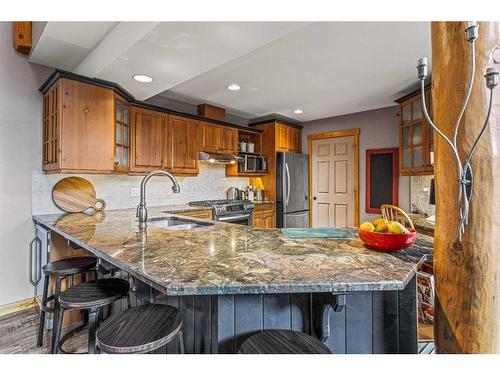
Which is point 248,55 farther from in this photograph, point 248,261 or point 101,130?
point 248,261

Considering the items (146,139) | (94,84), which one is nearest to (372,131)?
(146,139)

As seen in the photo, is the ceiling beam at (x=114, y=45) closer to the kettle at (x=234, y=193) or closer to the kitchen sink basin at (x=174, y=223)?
the kitchen sink basin at (x=174, y=223)

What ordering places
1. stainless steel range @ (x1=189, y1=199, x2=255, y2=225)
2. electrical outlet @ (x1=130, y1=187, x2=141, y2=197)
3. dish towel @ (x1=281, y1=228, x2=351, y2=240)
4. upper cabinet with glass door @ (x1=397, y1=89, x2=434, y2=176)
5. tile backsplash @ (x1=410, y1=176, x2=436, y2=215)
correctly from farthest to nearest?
1. stainless steel range @ (x1=189, y1=199, x2=255, y2=225)
2. tile backsplash @ (x1=410, y1=176, x2=436, y2=215)
3. electrical outlet @ (x1=130, y1=187, x2=141, y2=197)
4. upper cabinet with glass door @ (x1=397, y1=89, x2=434, y2=176)
5. dish towel @ (x1=281, y1=228, x2=351, y2=240)

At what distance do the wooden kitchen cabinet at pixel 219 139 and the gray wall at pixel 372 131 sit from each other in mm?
1858

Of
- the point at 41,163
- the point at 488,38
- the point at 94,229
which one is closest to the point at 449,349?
the point at 488,38

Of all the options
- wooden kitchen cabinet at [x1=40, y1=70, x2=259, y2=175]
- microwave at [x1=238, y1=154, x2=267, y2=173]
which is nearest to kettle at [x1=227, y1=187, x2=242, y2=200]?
microwave at [x1=238, y1=154, x2=267, y2=173]

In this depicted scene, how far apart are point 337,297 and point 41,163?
310 cm

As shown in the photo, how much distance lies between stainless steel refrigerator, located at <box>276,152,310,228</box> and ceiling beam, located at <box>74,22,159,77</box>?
309cm

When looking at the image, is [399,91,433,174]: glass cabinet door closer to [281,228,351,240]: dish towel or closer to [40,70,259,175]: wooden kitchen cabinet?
[281,228,351,240]: dish towel

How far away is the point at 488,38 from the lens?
1.04m

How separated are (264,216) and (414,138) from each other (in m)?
2.44

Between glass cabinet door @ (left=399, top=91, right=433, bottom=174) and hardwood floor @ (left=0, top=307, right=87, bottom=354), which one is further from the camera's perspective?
glass cabinet door @ (left=399, top=91, right=433, bottom=174)

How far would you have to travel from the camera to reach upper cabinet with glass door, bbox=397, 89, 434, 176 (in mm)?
3129

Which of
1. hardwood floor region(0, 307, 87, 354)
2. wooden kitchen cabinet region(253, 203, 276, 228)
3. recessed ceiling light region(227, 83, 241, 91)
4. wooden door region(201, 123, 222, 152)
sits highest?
recessed ceiling light region(227, 83, 241, 91)
